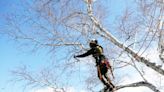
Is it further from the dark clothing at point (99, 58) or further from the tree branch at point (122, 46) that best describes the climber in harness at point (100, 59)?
the tree branch at point (122, 46)

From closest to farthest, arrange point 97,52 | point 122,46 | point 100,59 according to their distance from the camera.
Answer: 1. point 97,52
2. point 100,59
3. point 122,46

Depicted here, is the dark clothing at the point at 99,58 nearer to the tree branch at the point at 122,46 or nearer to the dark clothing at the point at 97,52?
the dark clothing at the point at 97,52

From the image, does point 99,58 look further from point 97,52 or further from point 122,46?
point 122,46

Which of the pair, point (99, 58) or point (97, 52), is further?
point (99, 58)

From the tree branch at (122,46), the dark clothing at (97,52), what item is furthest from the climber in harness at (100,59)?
the tree branch at (122,46)

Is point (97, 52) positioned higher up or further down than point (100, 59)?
higher up

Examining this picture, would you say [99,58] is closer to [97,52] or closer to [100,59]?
[100,59]

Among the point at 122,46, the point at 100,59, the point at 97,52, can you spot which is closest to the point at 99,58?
the point at 100,59

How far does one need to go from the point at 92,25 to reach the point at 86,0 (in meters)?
1.08

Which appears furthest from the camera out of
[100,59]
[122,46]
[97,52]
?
[122,46]

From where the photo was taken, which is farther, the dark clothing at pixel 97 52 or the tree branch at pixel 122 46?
the tree branch at pixel 122 46

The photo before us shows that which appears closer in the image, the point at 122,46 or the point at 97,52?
the point at 97,52

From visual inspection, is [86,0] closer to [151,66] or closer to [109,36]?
[109,36]

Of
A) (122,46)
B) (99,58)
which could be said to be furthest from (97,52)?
(122,46)
